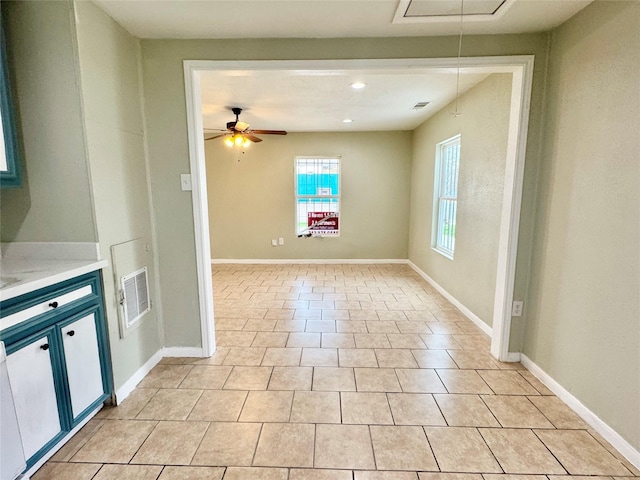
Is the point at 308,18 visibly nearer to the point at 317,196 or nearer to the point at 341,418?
the point at 341,418

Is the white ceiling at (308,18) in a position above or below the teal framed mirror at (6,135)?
above

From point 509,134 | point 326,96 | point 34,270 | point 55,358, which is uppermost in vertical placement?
point 326,96

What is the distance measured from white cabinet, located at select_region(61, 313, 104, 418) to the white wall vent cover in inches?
10.3

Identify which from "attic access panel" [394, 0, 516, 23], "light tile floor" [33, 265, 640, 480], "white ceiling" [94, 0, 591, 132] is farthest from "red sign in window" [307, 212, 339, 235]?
"attic access panel" [394, 0, 516, 23]

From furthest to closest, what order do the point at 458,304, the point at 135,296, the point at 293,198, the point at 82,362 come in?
the point at 293,198
the point at 458,304
the point at 135,296
the point at 82,362

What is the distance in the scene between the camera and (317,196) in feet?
18.8

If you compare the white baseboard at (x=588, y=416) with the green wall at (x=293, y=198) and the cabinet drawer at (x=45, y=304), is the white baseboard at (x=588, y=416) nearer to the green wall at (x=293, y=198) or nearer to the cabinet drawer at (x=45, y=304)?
the cabinet drawer at (x=45, y=304)

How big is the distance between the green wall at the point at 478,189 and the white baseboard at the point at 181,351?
2.63m

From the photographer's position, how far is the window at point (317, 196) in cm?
564

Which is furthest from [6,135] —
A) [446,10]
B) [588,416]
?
[588,416]

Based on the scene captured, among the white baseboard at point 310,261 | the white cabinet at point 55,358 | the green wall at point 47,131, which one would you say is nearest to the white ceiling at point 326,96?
the green wall at point 47,131

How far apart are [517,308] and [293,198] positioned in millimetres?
4130

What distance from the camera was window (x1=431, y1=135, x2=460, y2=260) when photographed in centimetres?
388

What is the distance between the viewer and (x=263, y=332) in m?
2.95
